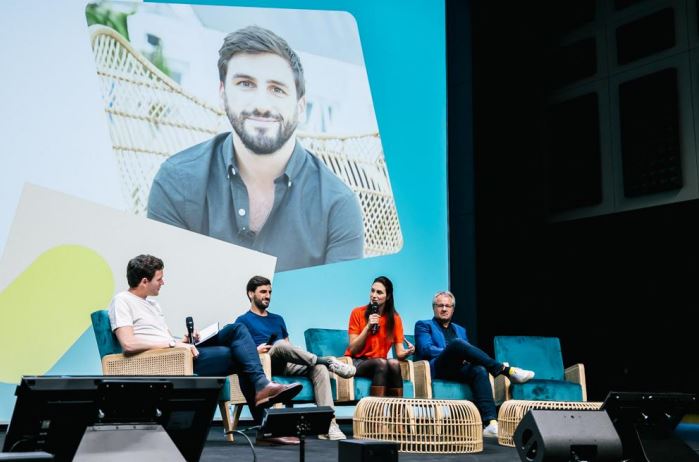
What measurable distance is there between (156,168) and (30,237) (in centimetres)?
87

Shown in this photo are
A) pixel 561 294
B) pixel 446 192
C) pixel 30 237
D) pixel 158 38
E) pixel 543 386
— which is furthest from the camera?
pixel 561 294

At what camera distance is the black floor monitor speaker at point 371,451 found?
1.97 m

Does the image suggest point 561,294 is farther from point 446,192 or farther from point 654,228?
point 446,192

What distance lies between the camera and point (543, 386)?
4.48 metres

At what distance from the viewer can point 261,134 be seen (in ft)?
16.8

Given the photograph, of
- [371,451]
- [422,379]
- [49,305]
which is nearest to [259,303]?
[422,379]

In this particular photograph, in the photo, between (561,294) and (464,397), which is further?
(561,294)

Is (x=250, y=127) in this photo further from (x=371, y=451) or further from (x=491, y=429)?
(x=371, y=451)

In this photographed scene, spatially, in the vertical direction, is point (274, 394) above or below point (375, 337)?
below

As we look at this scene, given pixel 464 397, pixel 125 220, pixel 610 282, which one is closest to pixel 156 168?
pixel 125 220

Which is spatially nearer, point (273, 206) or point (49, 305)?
point (49, 305)

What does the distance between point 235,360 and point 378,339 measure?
1.21m

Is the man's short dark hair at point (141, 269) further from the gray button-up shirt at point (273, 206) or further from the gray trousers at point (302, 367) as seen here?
the gray button-up shirt at point (273, 206)

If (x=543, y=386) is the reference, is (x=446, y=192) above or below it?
above
